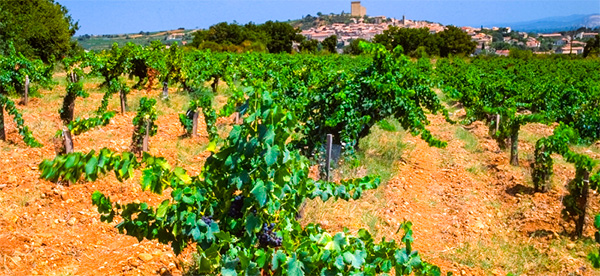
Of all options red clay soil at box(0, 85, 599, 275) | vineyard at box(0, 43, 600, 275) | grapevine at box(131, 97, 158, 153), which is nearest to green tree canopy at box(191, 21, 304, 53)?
vineyard at box(0, 43, 600, 275)

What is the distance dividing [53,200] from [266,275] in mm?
4486

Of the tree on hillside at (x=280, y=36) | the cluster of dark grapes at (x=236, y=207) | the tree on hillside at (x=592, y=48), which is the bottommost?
the tree on hillside at (x=592, y=48)

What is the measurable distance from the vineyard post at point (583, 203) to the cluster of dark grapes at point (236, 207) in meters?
5.37

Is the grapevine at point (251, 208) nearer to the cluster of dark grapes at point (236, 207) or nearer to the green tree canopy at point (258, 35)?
the cluster of dark grapes at point (236, 207)

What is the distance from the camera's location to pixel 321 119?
8.52 meters

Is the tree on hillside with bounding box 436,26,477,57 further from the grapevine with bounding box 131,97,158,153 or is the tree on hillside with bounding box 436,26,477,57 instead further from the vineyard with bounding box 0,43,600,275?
the grapevine with bounding box 131,97,158,153

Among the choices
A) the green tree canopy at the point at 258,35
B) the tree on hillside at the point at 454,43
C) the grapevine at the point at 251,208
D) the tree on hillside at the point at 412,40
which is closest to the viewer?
the grapevine at the point at 251,208

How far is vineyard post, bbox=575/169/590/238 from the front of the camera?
652 cm

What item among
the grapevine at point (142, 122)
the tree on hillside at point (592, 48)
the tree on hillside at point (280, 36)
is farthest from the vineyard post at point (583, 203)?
the tree on hillside at point (280, 36)

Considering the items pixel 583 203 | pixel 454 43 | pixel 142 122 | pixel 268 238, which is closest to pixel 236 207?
pixel 268 238

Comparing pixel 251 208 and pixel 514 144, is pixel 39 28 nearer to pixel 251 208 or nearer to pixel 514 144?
pixel 514 144

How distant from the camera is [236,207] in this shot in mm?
3156

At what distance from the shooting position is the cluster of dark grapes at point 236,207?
124 inches

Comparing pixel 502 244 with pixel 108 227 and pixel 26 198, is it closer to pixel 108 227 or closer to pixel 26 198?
pixel 108 227
